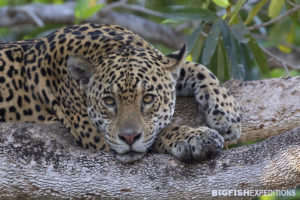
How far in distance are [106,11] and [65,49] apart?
6.34 m

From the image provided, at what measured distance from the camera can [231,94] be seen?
256 inches

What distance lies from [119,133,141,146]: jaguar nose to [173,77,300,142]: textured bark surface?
3.30 ft

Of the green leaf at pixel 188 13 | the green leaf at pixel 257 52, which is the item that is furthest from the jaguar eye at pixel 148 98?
the green leaf at pixel 257 52

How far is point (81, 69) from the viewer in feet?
19.7

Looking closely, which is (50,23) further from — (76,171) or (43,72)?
(76,171)

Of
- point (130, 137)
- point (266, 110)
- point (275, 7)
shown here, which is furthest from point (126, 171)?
point (275, 7)

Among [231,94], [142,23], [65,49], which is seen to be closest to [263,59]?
[231,94]

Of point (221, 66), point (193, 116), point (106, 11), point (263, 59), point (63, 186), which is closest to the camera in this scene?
point (63, 186)

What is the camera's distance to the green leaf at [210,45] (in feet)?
25.6

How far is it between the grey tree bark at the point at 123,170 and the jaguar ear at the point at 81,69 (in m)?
0.58

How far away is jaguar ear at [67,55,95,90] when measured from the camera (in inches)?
234

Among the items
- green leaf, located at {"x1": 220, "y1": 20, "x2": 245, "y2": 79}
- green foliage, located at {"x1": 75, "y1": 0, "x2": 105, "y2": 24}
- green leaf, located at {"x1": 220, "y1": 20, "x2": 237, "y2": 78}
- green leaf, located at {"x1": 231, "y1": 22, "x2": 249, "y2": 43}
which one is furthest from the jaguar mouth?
green foliage, located at {"x1": 75, "y1": 0, "x2": 105, "y2": 24}

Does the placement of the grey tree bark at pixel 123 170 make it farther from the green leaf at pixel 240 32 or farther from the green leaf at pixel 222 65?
the green leaf at pixel 240 32

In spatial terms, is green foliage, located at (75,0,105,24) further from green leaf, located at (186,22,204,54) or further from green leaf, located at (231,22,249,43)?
green leaf, located at (231,22,249,43)
